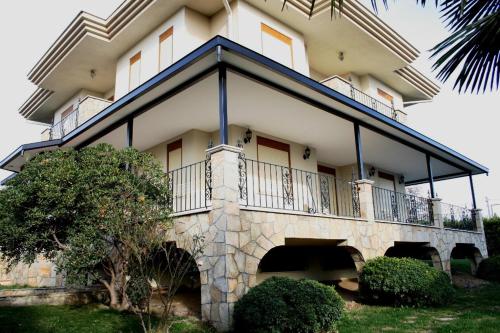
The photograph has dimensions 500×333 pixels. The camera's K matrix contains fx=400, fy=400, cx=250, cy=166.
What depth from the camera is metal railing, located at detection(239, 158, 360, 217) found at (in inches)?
401

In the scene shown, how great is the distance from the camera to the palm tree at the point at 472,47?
4.35 metres

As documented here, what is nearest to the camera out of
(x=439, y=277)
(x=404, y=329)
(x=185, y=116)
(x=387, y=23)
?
(x=404, y=329)

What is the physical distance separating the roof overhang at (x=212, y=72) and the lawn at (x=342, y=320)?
4.82m

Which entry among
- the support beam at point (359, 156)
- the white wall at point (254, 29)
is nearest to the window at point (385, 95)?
the white wall at point (254, 29)

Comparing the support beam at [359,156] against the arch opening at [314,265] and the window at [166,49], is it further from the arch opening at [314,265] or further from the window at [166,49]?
the window at [166,49]

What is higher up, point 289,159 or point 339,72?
point 339,72

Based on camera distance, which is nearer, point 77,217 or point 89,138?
point 77,217

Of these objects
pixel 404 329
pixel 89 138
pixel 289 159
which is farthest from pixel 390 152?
pixel 89 138

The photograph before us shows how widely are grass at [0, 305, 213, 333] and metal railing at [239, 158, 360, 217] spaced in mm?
2780

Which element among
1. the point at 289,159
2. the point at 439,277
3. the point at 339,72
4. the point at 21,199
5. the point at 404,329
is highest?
the point at 339,72

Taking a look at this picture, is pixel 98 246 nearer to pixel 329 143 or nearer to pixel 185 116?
pixel 185 116

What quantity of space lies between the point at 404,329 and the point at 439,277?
11.7ft

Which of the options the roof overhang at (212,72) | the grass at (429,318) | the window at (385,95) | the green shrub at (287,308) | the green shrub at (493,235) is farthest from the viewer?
the green shrub at (493,235)

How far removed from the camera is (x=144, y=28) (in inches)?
515
